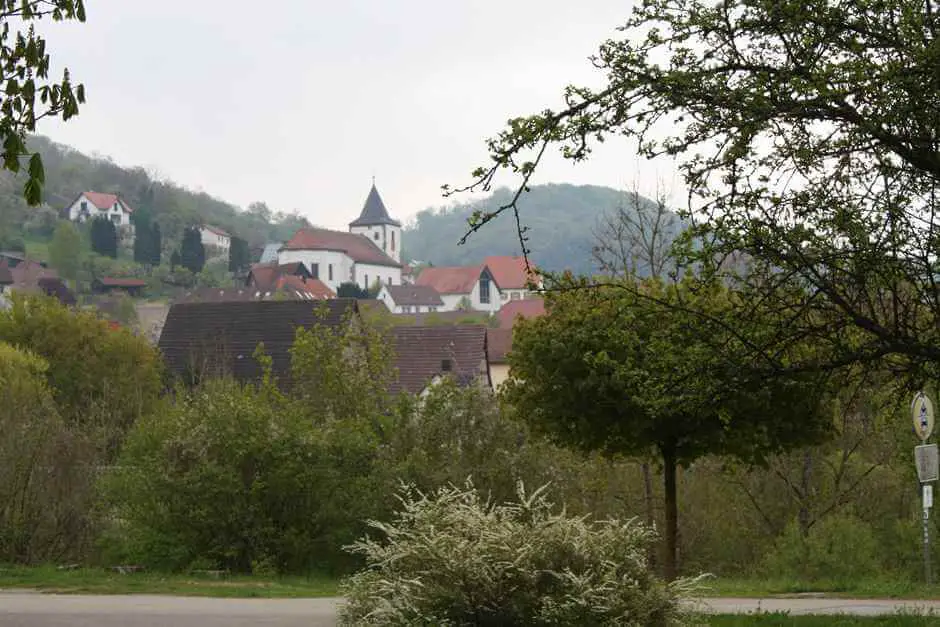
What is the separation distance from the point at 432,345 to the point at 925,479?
39.5 m

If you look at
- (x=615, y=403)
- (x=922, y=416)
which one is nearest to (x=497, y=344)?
(x=922, y=416)

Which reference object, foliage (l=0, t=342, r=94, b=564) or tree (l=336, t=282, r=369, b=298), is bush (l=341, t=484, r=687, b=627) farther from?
tree (l=336, t=282, r=369, b=298)

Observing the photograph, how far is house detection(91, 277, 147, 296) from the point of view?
17538 centimetres

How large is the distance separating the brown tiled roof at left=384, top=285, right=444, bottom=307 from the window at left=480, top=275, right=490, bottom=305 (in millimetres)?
6564

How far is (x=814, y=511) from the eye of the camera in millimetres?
30953

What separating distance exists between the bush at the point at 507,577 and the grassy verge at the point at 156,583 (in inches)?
278

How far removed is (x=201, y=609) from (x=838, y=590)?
28.1 feet

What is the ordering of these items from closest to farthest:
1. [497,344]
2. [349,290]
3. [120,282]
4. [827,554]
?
1. [827,554]
2. [497,344]
3. [120,282]
4. [349,290]

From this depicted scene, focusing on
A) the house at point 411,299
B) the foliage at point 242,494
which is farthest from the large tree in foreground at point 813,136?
the house at point 411,299

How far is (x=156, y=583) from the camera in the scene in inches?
666

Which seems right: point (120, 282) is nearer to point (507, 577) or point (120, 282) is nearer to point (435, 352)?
point (435, 352)

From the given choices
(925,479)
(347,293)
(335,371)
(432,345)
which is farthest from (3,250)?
(925,479)

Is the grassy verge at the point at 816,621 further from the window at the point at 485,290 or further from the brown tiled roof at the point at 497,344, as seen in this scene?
the window at the point at 485,290

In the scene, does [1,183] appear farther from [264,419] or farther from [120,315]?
[264,419]
